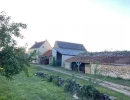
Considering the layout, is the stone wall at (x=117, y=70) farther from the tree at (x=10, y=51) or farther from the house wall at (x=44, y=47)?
the house wall at (x=44, y=47)

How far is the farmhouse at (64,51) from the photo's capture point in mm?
45731

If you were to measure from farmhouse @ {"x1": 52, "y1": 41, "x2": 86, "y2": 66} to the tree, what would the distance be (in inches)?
1311

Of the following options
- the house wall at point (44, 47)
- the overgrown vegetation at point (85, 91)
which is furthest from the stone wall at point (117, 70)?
the house wall at point (44, 47)

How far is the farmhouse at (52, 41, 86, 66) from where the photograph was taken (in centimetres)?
4573

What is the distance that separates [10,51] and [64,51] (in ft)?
119

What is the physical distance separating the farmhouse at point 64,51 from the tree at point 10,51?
33.3 metres

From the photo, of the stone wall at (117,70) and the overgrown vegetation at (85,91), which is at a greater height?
the stone wall at (117,70)

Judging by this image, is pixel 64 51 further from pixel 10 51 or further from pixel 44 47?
pixel 10 51

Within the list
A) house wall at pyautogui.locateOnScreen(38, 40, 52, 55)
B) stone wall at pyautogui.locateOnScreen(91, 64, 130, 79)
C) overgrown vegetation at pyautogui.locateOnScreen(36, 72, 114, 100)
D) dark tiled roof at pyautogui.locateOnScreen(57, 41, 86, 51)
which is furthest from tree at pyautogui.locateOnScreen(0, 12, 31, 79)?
house wall at pyautogui.locateOnScreen(38, 40, 52, 55)

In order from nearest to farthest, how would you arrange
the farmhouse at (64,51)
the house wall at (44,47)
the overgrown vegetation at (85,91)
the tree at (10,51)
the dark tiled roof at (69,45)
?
the tree at (10,51) < the overgrown vegetation at (85,91) < the farmhouse at (64,51) < the dark tiled roof at (69,45) < the house wall at (44,47)

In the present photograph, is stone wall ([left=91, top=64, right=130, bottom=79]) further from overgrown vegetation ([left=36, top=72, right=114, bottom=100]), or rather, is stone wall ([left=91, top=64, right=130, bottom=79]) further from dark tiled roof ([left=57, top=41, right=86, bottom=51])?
dark tiled roof ([left=57, top=41, right=86, bottom=51])

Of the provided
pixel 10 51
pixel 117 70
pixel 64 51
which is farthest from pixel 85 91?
pixel 64 51

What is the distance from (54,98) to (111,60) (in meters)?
18.4

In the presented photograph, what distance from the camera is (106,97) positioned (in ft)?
43.5
